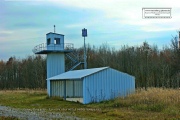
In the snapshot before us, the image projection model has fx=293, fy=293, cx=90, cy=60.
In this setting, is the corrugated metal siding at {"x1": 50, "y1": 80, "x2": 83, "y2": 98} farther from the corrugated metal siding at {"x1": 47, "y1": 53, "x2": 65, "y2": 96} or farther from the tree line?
the tree line

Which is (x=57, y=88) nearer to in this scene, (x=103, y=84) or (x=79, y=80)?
(x=79, y=80)

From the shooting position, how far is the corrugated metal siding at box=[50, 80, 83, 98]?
3391 cm

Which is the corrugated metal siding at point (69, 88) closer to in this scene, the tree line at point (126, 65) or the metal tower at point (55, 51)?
the metal tower at point (55, 51)

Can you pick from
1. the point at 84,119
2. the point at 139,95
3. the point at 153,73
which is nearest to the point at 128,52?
the point at 153,73

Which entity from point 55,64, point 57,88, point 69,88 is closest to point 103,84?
point 69,88

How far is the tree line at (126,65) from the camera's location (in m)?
52.2

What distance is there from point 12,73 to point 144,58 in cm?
3746

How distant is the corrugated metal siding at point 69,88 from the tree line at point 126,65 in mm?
14114

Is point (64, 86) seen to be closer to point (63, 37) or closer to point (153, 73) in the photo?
point (63, 37)

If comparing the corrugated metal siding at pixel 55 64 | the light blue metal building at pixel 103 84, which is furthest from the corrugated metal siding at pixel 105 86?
the corrugated metal siding at pixel 55 64

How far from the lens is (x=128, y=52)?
65.0 m

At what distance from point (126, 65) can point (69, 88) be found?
97.0ft

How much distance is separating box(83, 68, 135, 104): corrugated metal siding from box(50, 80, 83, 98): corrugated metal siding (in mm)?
5384

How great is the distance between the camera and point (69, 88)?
35219mm
